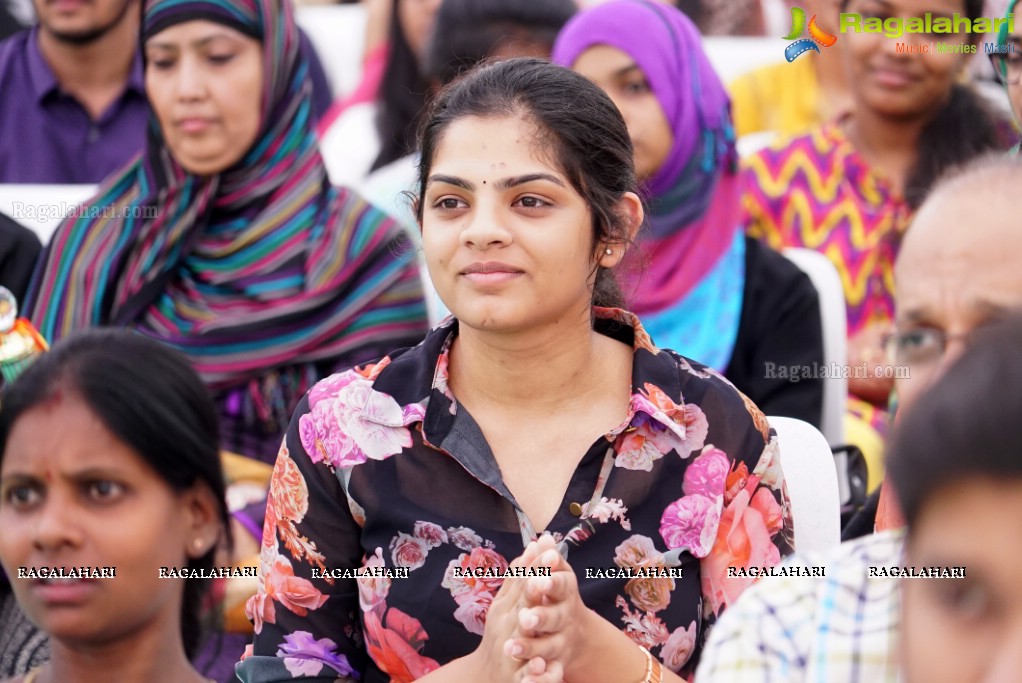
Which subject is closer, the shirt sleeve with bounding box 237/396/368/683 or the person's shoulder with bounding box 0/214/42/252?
the shirt sleeve with bounding box 237/396/368/683

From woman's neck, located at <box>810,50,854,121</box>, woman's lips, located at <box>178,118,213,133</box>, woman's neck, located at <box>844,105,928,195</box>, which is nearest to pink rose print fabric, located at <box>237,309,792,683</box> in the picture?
woman's lips, located at <box>178,118,213,133</box>

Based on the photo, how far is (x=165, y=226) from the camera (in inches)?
134

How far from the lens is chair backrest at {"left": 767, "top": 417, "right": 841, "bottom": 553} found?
7.35ft

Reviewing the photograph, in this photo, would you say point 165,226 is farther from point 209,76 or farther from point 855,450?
point 855,450

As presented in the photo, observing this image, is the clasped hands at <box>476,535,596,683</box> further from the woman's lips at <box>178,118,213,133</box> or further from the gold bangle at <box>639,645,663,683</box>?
the woman's lips at <box>178,118,213,133</box>

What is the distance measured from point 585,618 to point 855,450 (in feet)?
3.51

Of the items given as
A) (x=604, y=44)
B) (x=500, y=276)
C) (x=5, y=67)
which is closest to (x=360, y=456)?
(x=500, y=276)

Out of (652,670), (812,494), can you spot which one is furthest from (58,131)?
(652,670)

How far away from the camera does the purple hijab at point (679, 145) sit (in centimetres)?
358

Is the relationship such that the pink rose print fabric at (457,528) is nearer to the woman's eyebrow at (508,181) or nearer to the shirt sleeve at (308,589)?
the shirt sleeve at (308,589)

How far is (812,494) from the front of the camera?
88.7 inches

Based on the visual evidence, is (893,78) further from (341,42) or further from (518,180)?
(341,42)

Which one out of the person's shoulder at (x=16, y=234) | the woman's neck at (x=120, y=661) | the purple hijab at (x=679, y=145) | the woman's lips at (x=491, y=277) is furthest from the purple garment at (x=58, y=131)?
the woman's neck at (x=120, y=661)

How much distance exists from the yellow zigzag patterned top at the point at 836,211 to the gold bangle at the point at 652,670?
6.51 ft
